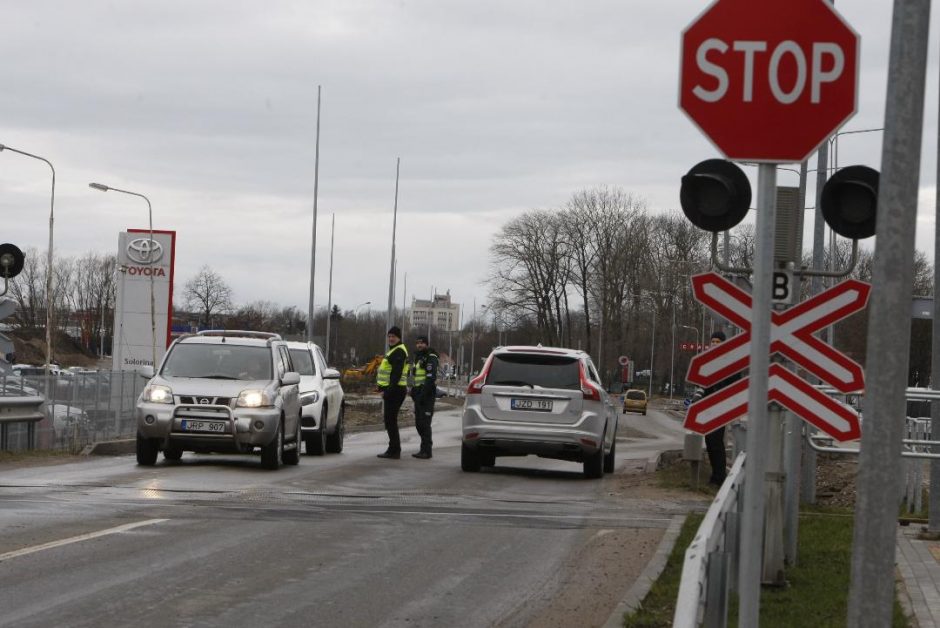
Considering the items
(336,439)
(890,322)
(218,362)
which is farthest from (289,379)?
(890,322)

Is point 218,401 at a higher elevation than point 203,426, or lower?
higher

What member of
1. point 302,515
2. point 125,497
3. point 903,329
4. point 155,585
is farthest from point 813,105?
point 125,497

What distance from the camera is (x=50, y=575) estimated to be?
921 centimetres

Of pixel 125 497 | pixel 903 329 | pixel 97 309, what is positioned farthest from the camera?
pixel 97 309

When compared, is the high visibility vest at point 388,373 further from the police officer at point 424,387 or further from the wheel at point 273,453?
the wheel at point 273,453

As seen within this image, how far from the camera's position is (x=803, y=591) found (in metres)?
9.45

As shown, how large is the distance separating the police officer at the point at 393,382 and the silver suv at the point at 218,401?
234 centimetres

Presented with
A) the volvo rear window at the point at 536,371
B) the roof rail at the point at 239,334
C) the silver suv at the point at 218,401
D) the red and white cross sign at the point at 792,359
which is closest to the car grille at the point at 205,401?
the silver suv at the point at 218,401

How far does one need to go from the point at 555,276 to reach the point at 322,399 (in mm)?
77492

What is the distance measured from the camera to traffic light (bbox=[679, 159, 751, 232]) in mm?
5730

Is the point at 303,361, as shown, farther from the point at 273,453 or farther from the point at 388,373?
the point at 273,453

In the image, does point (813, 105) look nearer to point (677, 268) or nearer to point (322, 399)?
point (322, 399)

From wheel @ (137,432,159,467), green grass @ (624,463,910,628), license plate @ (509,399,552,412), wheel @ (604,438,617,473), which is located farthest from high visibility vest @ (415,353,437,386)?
green grass @ (624,463,910,628)

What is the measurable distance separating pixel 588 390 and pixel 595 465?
1152 millimetres
